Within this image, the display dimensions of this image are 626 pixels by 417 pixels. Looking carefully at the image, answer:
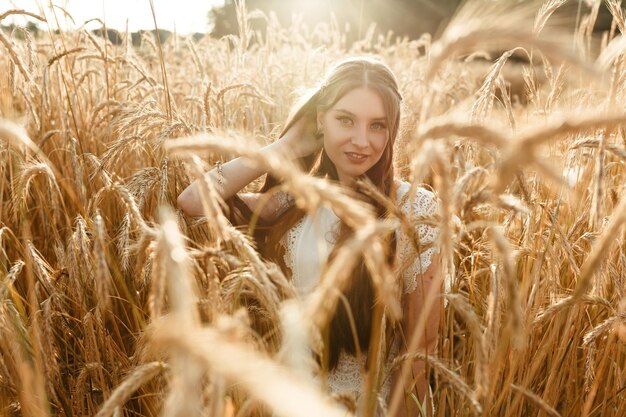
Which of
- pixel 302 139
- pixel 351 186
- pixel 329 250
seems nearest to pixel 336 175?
pixel 351 186

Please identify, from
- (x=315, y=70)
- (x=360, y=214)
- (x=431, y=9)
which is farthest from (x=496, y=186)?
(x=431, y=9)

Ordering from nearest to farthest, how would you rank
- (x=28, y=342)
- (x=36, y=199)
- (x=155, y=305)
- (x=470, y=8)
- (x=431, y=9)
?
(x=155, y=305) → (x=470, y=8) → (x=28, y=342) → (x=36, y=199) → (x=431, y=9)

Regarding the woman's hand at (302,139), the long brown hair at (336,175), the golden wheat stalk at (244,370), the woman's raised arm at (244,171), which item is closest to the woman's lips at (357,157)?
the long brown hair at (336,175)

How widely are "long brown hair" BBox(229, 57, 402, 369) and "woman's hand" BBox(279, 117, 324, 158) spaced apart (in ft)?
0.09

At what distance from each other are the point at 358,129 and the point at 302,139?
0.47m

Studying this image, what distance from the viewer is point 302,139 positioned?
2.58m

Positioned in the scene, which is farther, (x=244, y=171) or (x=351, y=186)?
(x=351, y=186)

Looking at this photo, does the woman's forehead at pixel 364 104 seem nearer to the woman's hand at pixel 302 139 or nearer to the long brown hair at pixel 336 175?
the long brown hair at pixel 336 175

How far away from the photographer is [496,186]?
0.56m

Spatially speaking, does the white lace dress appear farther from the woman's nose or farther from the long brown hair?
the woman's nose

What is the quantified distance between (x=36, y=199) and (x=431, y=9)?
18.0 meters

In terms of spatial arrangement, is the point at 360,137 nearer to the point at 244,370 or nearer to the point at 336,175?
the point at 336,175

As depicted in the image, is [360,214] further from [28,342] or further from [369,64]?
[369,64]

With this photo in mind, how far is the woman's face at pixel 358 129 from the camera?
85.0 inches
